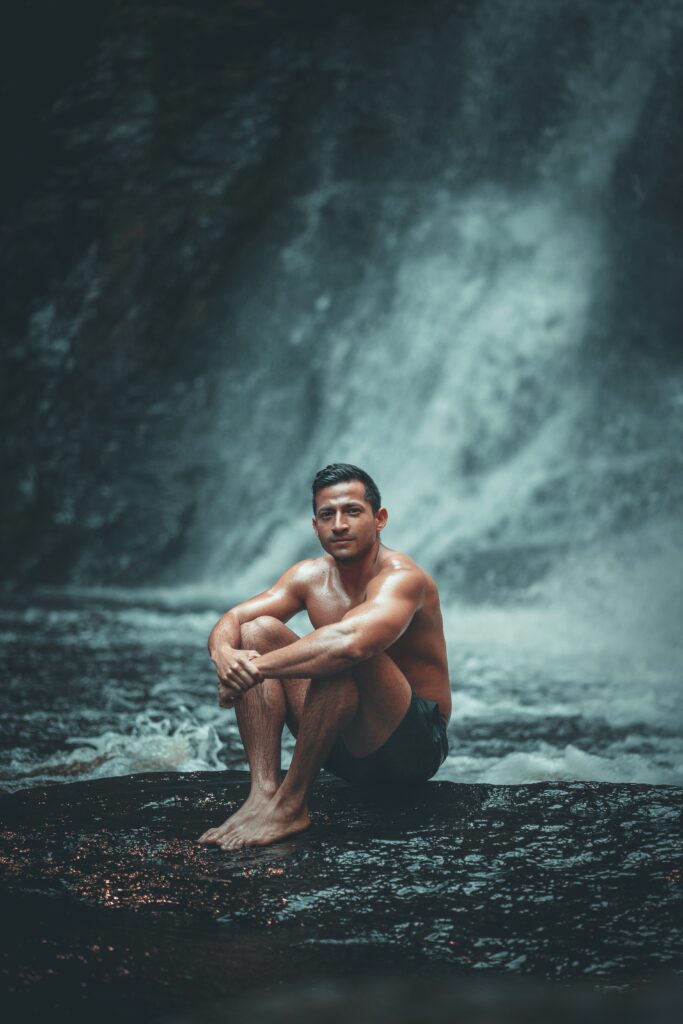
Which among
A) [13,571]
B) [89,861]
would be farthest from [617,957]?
[13,571]

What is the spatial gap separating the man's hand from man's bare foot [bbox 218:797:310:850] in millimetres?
358

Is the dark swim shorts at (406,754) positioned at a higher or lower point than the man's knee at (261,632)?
lower

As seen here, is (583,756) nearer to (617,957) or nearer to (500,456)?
(617,957)

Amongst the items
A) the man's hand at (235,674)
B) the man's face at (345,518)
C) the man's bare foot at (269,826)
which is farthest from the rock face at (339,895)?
the man's face at (345,518)

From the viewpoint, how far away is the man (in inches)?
115

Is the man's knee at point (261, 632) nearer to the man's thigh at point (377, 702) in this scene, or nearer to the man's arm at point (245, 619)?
the man's arm at point (245, 619)

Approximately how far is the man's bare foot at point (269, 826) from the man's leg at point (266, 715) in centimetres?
5

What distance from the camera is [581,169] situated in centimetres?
1316

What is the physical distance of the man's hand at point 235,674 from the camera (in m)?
2.97

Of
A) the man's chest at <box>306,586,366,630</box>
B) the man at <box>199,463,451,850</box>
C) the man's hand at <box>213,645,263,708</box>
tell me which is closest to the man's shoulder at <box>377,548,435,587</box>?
the man at <box>199,463,451,850</box>

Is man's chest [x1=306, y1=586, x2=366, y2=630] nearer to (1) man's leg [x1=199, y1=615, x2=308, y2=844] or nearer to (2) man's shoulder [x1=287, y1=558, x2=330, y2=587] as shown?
(2) man's shoulder [x1=287, y1=558, x2=330, y2=587]

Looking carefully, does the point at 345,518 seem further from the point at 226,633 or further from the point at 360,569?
the point at 226,633

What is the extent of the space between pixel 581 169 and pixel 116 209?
6324 mm

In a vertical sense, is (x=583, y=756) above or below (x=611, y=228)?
below
